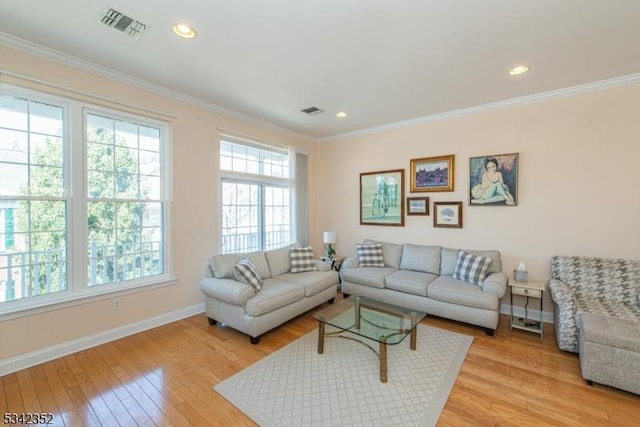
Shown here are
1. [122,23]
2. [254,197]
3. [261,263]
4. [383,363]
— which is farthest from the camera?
[254,197]

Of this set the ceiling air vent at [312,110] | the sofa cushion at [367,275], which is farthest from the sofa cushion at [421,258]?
the ceiling air vent at [312,110]

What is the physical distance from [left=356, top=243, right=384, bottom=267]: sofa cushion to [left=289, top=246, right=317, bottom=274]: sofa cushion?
811 mm

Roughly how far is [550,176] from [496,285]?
159cm

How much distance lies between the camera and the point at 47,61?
258 centimetres

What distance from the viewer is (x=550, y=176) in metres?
3.43

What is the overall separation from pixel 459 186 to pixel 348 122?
203cm

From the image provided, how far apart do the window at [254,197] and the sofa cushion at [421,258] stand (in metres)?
2.15

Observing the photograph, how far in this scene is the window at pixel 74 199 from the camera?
2492mm

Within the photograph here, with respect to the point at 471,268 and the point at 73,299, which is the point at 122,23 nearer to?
the point at 73,299

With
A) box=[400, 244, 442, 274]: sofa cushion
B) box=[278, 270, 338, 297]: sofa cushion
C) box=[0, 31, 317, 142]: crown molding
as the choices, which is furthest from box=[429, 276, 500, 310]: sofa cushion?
box=[0, 31, 317, 142]: crown molding

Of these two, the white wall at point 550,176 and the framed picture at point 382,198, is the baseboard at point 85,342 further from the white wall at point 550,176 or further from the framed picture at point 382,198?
the white wall at point 550,176

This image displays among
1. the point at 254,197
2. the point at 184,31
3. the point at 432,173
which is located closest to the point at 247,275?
the point at 254,197

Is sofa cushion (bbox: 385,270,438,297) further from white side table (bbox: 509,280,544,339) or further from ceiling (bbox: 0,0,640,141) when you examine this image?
ceiling (bbox: 0,0,640,141)

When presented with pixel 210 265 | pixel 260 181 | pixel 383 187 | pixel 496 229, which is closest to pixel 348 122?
pixel 383 187
